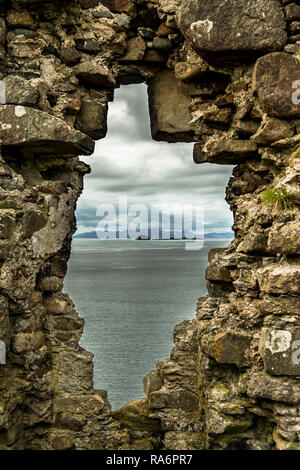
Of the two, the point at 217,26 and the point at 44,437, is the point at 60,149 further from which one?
the point at 44,437

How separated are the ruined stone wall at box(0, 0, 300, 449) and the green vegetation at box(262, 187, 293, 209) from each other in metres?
0.02

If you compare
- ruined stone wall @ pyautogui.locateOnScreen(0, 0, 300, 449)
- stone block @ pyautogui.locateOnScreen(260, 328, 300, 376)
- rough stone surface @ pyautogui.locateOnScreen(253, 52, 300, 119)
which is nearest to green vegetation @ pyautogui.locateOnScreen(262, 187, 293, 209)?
ruined stone wall @ pyautogui.locateOnScreen(0, 0, 300, 449)

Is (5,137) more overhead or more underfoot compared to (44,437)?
more overhead

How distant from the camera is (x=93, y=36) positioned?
16.5 ft

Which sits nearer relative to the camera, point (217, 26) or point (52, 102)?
point (217, 26)

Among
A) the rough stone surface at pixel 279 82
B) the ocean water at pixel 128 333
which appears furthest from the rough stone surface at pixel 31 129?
the ocean water at pixel 128 333

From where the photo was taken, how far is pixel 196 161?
17.3 ft

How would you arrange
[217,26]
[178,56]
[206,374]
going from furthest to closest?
[178,56] < [206,374] < [217,26]

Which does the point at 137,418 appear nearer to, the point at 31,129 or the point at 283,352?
the point at 283,352

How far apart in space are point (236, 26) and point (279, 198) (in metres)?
1.87

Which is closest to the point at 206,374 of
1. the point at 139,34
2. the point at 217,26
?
the point at 217,26

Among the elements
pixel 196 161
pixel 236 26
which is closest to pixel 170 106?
pixel 196 161

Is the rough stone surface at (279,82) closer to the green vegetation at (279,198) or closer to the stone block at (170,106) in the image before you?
the green vegetation at (279,198)

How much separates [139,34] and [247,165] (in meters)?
2.09
